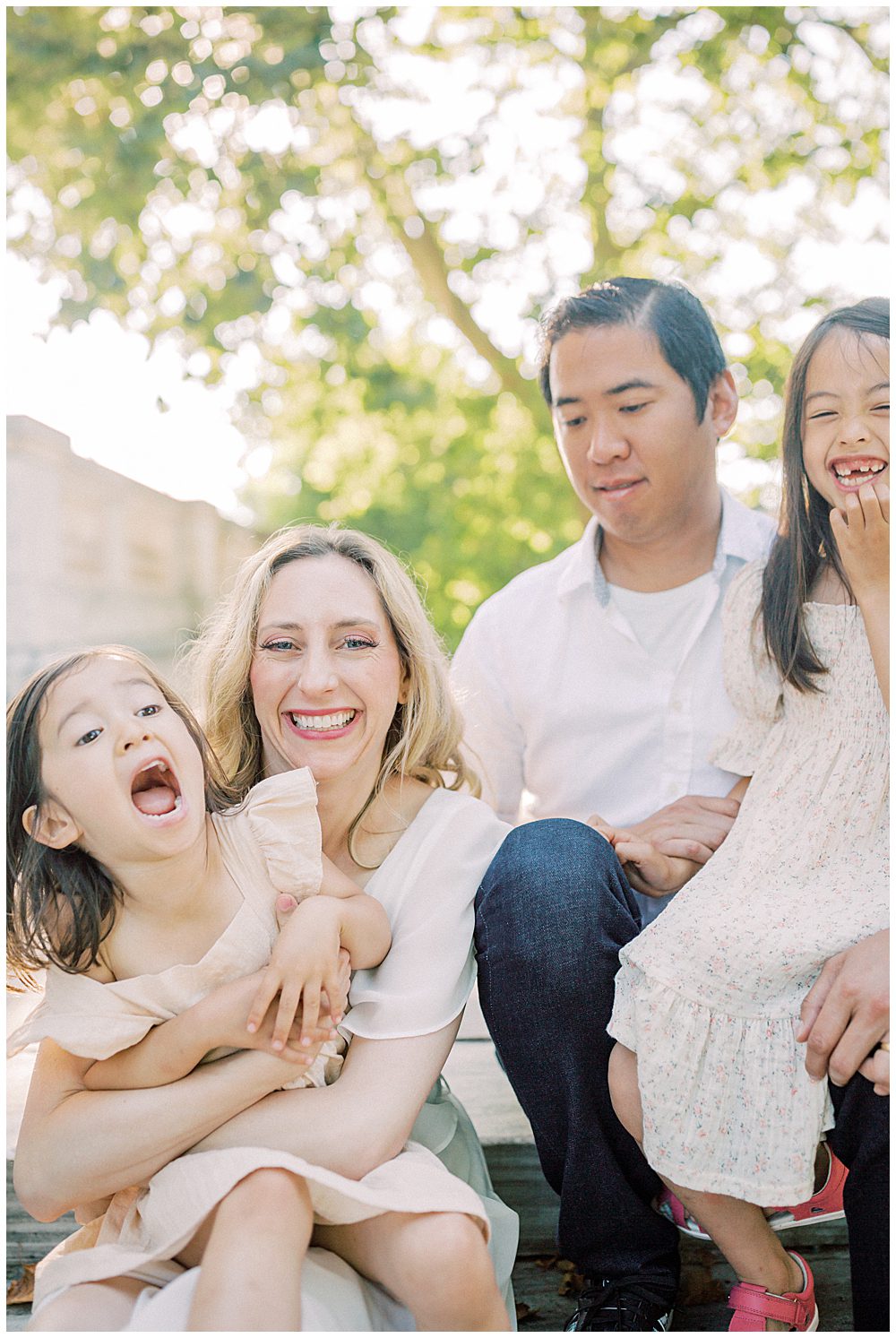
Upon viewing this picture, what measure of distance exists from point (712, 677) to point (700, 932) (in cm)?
73

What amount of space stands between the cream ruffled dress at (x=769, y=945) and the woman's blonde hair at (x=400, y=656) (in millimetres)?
476

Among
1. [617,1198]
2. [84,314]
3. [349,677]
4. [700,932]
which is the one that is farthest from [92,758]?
[84,314]

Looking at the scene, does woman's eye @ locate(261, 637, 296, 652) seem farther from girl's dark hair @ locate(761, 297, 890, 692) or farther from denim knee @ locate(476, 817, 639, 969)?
girl's dark hair @ locate(761, 297, 890, 692)

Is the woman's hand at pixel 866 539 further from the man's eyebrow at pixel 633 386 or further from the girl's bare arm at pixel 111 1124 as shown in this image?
the girl's bare arm at pixel 111 1124

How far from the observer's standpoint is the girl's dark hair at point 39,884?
1568 millimetres

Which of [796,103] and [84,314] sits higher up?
[796,103]

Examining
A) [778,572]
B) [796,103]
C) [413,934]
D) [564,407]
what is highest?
[796,103]

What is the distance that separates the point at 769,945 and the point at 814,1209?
420 mm

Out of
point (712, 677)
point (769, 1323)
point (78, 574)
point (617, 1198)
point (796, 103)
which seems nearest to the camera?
point (769, 1323)

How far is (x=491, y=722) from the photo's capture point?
2.46 metres

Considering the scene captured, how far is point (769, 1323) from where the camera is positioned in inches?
61.0

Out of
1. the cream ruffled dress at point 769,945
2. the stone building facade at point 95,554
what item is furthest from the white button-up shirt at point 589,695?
the stone building facade at point 95,554

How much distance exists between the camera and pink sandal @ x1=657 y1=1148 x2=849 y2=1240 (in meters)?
1.69

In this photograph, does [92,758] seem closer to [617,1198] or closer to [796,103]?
[617,1198]
